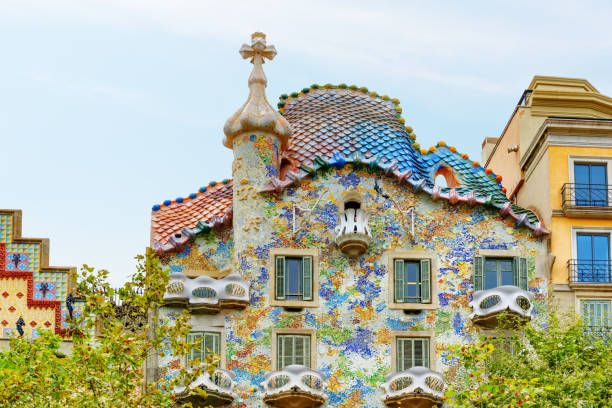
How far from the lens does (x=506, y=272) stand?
39094mm

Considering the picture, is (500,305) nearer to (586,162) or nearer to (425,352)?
(425,352)

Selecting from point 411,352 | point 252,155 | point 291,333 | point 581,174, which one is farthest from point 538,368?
point 252,155

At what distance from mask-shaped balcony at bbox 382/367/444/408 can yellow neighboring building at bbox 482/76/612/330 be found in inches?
166

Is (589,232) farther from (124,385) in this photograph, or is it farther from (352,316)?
(124,385)

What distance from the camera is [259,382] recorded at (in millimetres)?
37438

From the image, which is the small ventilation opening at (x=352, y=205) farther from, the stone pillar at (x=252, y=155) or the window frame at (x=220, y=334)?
the window frame at (x=220, y=334)

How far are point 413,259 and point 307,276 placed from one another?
280cm

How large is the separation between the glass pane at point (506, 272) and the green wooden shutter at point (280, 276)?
18.6 feet

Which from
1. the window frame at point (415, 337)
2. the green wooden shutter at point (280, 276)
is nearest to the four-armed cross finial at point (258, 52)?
the green wooden shutter at point (280, 276)

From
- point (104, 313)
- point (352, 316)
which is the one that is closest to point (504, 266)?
point (352, 316)

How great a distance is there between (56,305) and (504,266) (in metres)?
11.7

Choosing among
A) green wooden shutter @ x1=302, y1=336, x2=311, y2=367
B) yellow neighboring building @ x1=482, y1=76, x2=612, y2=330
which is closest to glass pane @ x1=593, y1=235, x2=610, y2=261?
yellow neighboring building @ x1=482, y1=76, x2=612, y2=330

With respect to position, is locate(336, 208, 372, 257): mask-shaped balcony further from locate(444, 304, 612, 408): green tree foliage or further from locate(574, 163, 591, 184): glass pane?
locate(574, 163, 591, 184): glass pane

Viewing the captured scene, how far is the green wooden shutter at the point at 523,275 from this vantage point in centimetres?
3884
